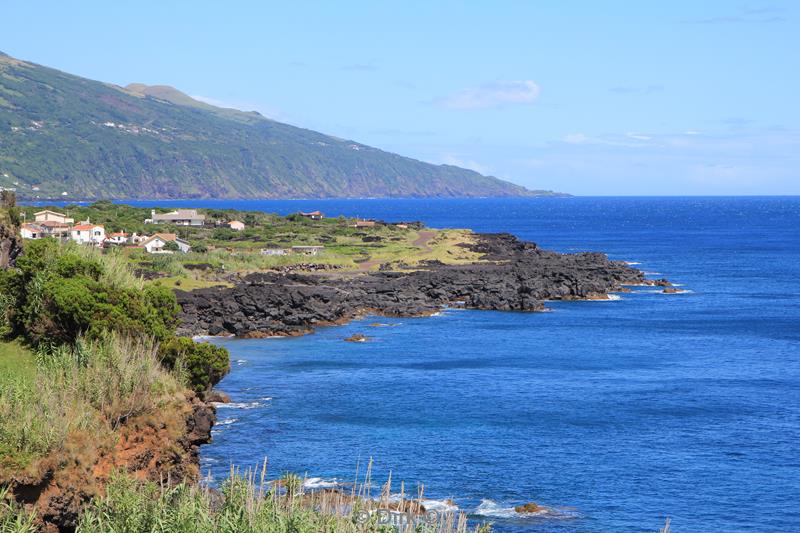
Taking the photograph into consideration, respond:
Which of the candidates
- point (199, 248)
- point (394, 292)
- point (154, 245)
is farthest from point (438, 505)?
point (199, 248)

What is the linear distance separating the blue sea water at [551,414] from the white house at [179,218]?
82.8 meters

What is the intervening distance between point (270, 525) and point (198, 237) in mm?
120523

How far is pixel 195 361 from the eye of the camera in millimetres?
44531

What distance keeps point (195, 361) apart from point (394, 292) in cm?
5659

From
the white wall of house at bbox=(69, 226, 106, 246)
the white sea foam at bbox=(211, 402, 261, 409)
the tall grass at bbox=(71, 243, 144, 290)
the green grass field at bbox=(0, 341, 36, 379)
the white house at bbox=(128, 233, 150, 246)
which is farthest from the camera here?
the white house at bbox=(128, 233, 150, 246)

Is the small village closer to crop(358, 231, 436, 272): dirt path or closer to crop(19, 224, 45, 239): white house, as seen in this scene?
crop(19, 224, 45, 239): white house

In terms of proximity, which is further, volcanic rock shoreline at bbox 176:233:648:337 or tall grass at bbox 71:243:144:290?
volcanic rock shoreline at bbox 176:233:648:337

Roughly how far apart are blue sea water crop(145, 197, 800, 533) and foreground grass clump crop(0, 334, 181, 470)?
7.82m

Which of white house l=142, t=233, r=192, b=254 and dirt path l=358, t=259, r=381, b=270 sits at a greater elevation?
white house l=142, t=233, r=192, b=254

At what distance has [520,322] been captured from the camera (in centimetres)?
9038

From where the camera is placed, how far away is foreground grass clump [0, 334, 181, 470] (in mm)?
27719

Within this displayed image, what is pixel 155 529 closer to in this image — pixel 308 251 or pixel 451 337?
pixel 451 337

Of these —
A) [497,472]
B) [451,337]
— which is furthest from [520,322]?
[497,472]

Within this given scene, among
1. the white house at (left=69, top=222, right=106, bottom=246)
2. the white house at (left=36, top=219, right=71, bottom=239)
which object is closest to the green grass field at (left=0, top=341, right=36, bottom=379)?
the white house at (left=36, top=219, right=71, bottom=239)
